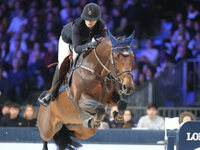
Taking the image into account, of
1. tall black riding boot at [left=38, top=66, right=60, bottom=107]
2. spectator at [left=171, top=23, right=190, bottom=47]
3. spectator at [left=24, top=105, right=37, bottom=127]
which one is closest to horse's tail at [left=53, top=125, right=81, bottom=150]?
tall black riding boot at [left=38, top=66, right=60, bottom=107]

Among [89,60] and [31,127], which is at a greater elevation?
[89,60]

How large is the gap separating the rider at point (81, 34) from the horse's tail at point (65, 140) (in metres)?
0.86

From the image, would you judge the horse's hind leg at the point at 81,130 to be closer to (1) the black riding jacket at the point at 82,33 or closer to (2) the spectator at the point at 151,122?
(1) the black riding jacket at the point at 82,33

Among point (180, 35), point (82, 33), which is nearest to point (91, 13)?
point (82, 33)

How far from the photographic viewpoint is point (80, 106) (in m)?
8.01

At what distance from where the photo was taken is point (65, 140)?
952 cm

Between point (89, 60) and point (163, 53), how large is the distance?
6.37 metres

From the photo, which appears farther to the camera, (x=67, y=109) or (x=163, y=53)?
(x=163, y=53)

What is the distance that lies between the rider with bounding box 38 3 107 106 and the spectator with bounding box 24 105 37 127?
314cm

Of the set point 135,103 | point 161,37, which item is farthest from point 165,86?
point 161,37

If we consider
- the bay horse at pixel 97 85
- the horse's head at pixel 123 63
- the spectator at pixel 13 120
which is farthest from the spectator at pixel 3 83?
the horse's head at pixel 123 63

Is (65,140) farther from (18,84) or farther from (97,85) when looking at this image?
(18,84)

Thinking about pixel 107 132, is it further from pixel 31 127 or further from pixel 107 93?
pixel 107 93

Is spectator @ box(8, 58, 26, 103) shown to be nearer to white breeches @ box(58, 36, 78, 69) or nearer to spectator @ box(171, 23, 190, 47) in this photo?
spectator @ box(171, 23, 190, 47)
